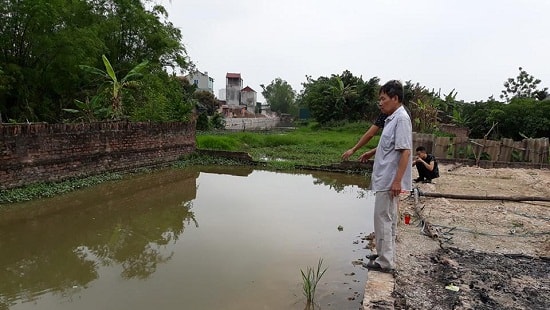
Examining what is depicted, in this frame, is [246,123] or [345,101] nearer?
[345,101]

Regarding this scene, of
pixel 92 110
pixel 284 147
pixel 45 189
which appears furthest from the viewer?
pixel 284 147

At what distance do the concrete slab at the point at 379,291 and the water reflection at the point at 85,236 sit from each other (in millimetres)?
2688

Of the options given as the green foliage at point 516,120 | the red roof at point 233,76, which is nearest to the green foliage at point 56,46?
the green foliage at point 516,120

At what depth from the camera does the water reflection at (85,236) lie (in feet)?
15.4

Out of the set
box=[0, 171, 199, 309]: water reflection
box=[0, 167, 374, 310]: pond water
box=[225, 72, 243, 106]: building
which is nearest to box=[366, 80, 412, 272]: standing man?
box=[0, 167, 374, 310]: pond water

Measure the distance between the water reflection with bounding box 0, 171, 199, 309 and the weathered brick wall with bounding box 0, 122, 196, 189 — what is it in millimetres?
1058

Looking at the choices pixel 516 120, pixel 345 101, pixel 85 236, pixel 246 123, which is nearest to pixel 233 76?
pixel 246 123

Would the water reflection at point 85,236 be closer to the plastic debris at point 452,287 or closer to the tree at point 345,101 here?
the plastic debris at point 452,287

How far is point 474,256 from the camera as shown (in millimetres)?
4379

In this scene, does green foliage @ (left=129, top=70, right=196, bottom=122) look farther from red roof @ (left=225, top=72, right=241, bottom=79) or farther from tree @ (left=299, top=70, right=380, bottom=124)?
red roof @ (left=225, top=72, right=241, bottom=79)

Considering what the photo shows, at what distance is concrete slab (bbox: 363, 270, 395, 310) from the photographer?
311 centimetres

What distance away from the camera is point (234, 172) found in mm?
13492

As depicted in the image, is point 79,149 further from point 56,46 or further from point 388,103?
point 388,103

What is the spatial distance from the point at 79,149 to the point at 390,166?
30.0 feet
